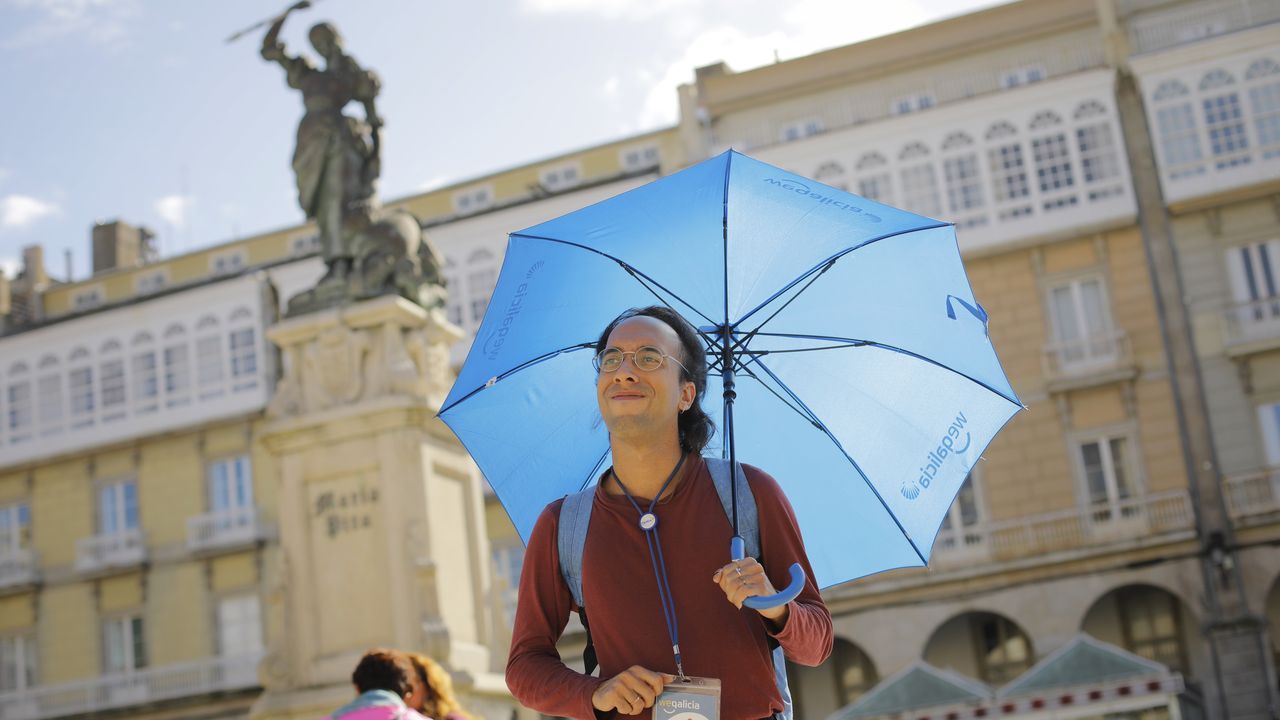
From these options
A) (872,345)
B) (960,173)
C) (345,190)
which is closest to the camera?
(872,345)

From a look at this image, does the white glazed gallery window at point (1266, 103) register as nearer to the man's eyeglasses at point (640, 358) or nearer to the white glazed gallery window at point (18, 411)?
the man's eyeglasses at point (640, 358)

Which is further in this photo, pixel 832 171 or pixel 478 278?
pixel 478 278

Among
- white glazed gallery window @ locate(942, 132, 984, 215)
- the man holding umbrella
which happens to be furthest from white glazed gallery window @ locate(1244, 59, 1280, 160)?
the man holding umbrella

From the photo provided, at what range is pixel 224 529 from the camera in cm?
3381

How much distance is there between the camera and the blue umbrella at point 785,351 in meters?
3.81

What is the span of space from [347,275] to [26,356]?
1061 inches

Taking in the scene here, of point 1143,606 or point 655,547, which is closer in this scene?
point 655,547

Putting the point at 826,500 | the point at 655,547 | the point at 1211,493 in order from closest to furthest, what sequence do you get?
the point at 655,547 → the point at 826,500 → the point at 1211,493

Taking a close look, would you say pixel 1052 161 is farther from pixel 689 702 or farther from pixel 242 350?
pixel 689 702

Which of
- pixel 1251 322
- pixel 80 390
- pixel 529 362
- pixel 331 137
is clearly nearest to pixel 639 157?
pixel 1251 322

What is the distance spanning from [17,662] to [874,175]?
2415 centimetres

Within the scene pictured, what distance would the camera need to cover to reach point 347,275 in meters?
11.5

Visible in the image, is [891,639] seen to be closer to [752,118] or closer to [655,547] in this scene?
[752,118]

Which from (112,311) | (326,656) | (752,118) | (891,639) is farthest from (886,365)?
(112,311)
